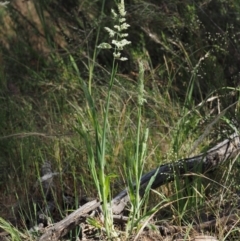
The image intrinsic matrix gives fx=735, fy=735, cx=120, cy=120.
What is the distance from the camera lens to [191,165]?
11.5 feet

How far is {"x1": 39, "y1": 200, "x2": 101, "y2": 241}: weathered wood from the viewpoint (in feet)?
10.4

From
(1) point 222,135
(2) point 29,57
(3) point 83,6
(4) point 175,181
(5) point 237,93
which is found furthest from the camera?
(2) point 29,57

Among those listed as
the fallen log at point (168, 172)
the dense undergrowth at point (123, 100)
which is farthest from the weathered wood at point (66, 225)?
the dense undergrowth at point (123, 100)

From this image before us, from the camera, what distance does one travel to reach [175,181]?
340cm

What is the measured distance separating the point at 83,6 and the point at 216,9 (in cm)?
97

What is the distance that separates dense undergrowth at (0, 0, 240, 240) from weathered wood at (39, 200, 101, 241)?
0.64 ft

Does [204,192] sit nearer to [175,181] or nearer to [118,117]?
[175,181]

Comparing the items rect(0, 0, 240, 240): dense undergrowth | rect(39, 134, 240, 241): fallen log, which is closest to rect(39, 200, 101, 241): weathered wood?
rect(39, 134, 240, 241): fallen log

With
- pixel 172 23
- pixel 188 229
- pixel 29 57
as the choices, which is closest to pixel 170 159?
pixel 188 229

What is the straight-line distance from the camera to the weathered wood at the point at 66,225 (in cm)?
316

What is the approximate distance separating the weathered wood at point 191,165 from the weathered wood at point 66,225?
0.21 m

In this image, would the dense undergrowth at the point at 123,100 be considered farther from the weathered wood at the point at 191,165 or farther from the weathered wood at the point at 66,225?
the weathered wood at the point at 66,225

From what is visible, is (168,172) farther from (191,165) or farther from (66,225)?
(66,225)

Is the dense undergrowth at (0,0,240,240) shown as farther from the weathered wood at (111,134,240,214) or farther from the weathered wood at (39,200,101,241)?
the weathered wood at (39,200,101,241)
